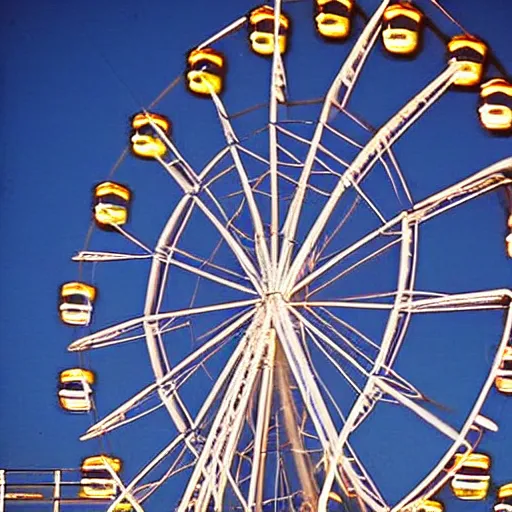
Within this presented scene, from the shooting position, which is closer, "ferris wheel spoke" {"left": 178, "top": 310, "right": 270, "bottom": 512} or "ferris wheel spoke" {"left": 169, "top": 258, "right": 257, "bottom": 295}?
"ferris wheel spoke" {"left": 178, "top": 310, "right": 270, "bottom": 512}

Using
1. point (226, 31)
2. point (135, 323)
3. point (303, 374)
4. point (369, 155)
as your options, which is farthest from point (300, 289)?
point (226, 31)

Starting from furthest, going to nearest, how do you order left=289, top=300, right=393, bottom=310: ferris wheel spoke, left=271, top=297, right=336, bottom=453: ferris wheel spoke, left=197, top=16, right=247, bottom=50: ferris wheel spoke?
1. left=197, top=16, right=247, bottom=50: ferris wheel spoke
2. left=289, top=300, right=393, bottom=310: ferris wheel spoke
3. left=271, top=297, right=336, bottom=453: ferris wheel spoke

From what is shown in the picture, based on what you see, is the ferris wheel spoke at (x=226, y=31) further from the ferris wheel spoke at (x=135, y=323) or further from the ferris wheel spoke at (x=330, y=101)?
the ferris wheel spoke at (x=135, y=323)

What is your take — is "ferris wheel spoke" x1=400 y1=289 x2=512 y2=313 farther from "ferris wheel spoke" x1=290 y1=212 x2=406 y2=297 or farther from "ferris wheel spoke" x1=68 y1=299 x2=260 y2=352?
"ferris wheel spoke" x1=68 y1=299 x2=260 y2=352

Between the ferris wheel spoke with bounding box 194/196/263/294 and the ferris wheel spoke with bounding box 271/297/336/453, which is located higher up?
the ferris wheel spoke with bounding box 194/196/263/294

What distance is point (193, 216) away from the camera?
3.61m

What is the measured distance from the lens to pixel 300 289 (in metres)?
3.33

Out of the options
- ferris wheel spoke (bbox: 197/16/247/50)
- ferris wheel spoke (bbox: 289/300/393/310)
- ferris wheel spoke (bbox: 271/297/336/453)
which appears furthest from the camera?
ferris wheel spoke (bbox: 197/16/247/50)

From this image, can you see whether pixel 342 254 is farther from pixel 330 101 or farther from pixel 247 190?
pixel 330 101

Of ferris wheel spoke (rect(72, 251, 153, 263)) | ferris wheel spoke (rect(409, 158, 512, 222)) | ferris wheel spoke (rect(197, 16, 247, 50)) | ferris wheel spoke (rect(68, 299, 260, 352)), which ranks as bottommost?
ferris wheel spoke (rect(68, 299, 260, 352))

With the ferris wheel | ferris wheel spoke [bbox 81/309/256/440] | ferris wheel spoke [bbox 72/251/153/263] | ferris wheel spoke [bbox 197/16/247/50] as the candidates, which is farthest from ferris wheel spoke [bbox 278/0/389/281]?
ferris wheel spoke [bbox 72/251/153/263]

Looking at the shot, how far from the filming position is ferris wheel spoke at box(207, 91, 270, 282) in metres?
3.32

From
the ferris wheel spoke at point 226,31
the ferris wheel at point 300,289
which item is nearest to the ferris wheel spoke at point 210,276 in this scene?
the ferris wheel at point 300,289

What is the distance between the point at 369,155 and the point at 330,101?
20 cm
